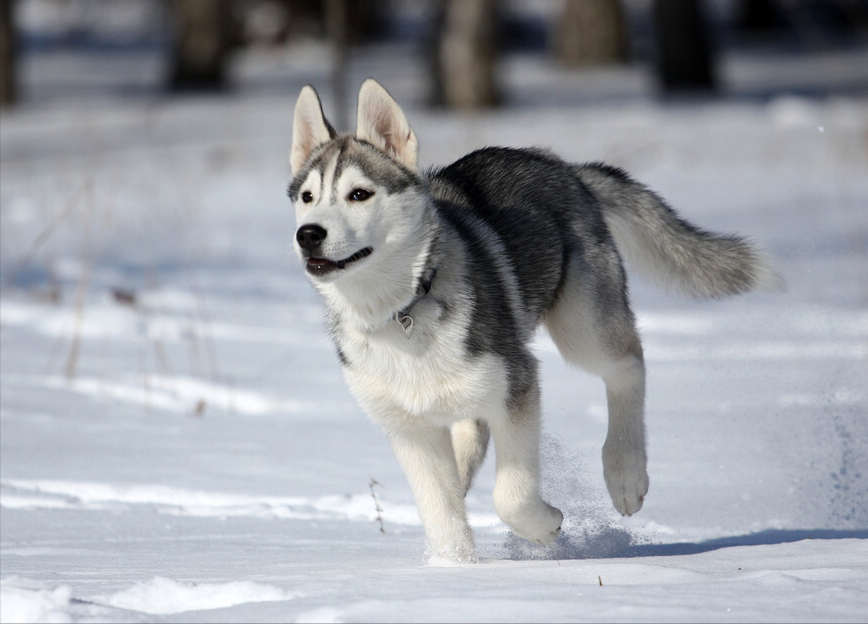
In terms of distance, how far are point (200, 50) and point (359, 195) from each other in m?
16.8

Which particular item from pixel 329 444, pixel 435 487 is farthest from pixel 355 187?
pixel 329 444

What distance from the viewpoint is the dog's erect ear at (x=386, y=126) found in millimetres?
3533

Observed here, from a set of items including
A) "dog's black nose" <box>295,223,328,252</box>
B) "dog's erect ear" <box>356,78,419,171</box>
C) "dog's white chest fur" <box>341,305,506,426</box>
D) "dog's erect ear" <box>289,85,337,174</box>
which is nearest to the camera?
"dog's black nose" <box>295,223,328,252</box>

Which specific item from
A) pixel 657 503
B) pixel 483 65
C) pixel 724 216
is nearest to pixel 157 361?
pixel 657 503

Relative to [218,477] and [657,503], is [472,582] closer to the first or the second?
[657,503]

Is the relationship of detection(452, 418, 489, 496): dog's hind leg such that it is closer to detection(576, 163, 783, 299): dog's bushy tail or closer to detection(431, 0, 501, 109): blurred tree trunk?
detection(576, 163, 783, 299): dog's bushy tail

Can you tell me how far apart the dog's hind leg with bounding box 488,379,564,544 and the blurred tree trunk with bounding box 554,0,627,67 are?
18.2 m

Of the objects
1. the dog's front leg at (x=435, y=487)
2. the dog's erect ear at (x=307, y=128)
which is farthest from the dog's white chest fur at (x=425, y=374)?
the dog's erect ear at (x=307, y=128)

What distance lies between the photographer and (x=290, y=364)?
6.31 metres

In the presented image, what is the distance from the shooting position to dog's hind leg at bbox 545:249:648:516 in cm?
401

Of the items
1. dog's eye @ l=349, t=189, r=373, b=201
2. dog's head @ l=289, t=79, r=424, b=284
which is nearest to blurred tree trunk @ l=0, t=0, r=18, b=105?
dog's head @ l=289, t=79, r=424, b=284

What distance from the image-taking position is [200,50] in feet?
62.6

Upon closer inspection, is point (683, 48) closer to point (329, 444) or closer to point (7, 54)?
point (7, 54)

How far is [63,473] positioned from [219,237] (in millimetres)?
5148
